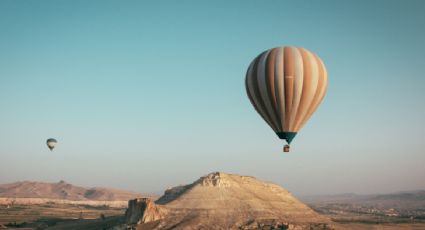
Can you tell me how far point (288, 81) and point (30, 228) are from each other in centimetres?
9905

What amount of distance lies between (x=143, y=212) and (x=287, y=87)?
53221 mm

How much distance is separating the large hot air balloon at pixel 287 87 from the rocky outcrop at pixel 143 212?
A: 47554mm

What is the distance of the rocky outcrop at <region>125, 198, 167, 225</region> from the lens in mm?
97625

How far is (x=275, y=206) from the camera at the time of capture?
113m

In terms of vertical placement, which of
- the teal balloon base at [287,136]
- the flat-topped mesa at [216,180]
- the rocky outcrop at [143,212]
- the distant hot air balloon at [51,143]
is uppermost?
the distant hot air balloon at [51,143]

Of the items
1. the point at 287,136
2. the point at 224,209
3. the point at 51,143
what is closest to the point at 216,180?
the point at 224,209

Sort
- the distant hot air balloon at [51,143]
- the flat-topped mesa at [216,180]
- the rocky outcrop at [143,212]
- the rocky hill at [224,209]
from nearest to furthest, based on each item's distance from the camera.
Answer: the rocky hill at [224,209] < the rocky outcrop at [143,212] < the flat-topped mesa at [216,180] < the distant hot air balloon at [51,143]

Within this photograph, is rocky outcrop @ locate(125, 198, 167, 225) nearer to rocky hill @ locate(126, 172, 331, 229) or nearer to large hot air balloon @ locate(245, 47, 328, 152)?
rocky hill @ locate(126, 172, 331, 229)

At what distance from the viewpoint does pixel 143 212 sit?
98.4 m

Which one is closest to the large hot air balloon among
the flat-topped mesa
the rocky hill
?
the rocky hill

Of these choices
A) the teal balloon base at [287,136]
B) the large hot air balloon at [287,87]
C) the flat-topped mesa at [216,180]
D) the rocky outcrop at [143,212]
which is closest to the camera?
the teal balloon base at [287,136]

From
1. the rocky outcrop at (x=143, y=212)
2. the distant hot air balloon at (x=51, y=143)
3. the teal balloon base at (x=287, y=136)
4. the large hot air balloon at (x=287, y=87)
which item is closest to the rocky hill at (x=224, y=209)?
the rocky outcrop at (x=143, y=212)

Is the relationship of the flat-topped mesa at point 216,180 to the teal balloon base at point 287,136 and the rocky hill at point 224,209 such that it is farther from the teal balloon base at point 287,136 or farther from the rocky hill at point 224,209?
the teal balloon base at point 287,136

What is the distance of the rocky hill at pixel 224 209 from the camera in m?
96.2
